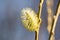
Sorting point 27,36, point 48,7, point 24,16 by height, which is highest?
point 48,7

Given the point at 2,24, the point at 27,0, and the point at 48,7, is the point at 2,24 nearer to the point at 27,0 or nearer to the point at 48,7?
the point at 27,0

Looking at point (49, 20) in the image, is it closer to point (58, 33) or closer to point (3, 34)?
point (58, 33)

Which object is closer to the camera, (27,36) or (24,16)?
(24,16)

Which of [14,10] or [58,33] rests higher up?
[14,10]

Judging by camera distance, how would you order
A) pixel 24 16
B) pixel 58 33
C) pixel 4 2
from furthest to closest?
pixel 58 33 → pixel 4 2 → pixel 24 16

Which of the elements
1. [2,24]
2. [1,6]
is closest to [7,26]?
[2,24]

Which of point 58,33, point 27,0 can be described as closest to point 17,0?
point 27,0

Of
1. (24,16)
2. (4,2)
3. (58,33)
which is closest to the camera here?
(24,16)

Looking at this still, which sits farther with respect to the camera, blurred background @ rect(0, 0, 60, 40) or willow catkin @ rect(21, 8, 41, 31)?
blurred background @ rect(0, 0, 60, 40)

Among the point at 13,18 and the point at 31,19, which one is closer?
the point at 31,19

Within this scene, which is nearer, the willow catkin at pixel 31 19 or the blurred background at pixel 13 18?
the willow catkin at pixel 31 19
